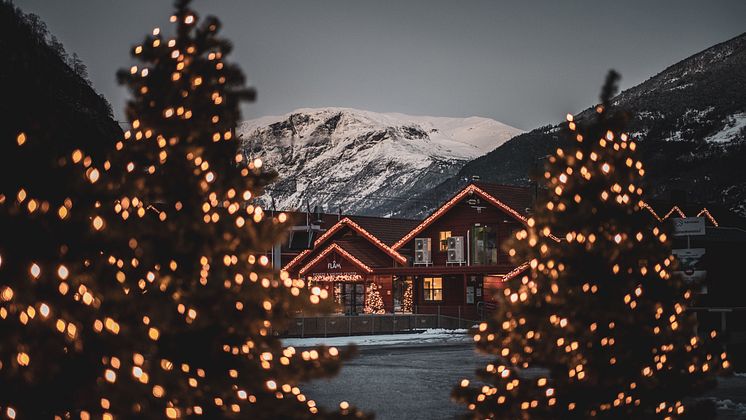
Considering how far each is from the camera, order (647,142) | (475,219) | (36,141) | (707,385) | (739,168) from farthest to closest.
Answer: (647,142)
(739,168)
(475,219)
(707,385)
(36,141)

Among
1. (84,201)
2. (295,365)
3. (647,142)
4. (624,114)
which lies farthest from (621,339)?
(647,142)

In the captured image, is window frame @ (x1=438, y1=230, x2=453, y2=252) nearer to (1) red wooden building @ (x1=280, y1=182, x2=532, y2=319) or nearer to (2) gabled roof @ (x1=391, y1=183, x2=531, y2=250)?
(1) red wooden building @ (x1=280, y1=182, x2=532, y2=319)

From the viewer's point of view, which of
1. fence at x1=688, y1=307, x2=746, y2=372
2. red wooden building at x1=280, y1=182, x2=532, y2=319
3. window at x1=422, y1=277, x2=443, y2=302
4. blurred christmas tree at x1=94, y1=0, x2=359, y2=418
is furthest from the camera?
window at x1=422, y1=277, x2=443, y2=302

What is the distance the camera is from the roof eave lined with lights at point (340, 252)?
51812 mm

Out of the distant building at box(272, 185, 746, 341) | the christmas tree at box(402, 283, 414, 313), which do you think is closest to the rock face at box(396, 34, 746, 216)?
the distant building at box(272, 185, 746, 341)

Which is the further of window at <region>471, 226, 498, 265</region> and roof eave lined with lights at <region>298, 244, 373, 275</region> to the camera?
roof eave lined with lights at <region>298, 244, 373, 275</region>

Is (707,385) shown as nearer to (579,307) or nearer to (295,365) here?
(579,307)

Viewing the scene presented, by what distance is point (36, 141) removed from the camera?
5.19 meters

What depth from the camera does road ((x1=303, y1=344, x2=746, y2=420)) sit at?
15.2 meters

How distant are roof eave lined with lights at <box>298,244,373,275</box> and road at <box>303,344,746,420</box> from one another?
2369 centimetres

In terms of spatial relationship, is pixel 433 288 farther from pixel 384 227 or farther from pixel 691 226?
pixel 691 226

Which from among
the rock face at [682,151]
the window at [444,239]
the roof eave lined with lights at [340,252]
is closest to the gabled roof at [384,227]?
the roof eave lined with lights at [340,252]

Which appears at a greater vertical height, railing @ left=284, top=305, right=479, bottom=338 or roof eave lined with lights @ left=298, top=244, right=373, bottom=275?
roof eave lined with lights @ left=298, top=244, right=373, bottom=275

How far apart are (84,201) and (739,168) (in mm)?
135739
